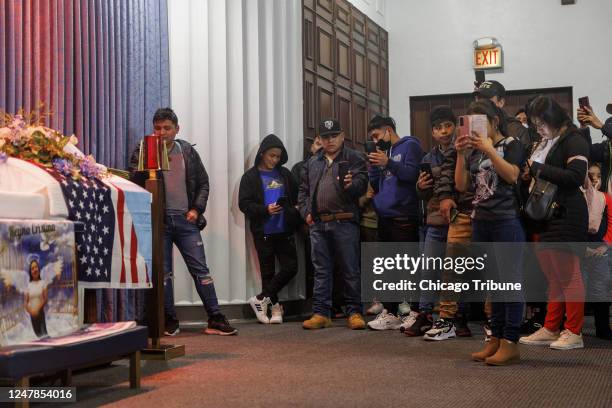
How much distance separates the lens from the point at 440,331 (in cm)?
492

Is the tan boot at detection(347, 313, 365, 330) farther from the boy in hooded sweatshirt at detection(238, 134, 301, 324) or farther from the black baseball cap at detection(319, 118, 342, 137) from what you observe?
the black baseball cap at detection(319, 118, 342, 137)

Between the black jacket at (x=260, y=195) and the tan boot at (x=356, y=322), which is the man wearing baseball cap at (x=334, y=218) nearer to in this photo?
the tan boot at (x=356, y=322)

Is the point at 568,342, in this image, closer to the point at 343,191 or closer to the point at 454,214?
the point at 454,214

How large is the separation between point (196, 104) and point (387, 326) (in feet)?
7.21

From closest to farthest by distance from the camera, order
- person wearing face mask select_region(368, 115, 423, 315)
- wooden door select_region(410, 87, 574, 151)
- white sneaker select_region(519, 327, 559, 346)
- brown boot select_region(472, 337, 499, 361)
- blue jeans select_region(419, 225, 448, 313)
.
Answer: brown boot select_region(472, 337, 499, 361) → white sneaker select_region(519, 327, 559, 346) → blue jeans select_region(419, 225, 448, 313) → person wearing face mask select_region(368, 115, 423, 315) → wooden door select_region(410, 87, 574, 151)

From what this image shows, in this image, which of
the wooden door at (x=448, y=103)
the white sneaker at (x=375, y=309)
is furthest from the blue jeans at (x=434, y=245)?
the wooden door at (x=448, y=103)

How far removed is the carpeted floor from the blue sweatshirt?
981mm

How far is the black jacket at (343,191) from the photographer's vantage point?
225 inches

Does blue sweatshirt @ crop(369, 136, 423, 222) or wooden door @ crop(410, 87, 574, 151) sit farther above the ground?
wooden door @ crop(410, 87, 574, 151)

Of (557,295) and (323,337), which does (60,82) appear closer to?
(323,337)

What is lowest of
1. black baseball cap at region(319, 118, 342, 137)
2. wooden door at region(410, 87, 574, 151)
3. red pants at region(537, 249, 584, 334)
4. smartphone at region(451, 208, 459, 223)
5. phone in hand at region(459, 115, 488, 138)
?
red pants at region(537, 249, 584, 334)

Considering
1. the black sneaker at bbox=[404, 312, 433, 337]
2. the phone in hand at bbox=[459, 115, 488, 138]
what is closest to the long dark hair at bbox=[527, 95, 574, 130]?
the phone in hand at bbox=[459, 115, 488, 138]

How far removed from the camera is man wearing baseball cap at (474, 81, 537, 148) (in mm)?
5270

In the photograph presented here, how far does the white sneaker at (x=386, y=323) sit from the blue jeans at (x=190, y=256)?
1.07m
